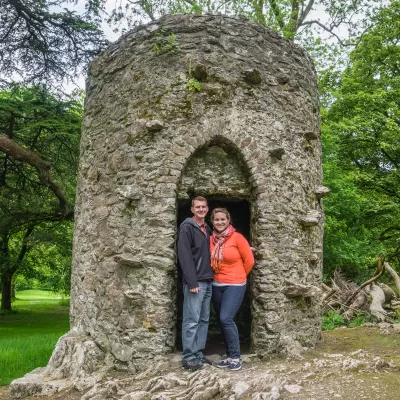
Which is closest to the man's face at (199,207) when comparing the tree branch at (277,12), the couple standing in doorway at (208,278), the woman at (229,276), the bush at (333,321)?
the couple standing in doorway at (208,278)

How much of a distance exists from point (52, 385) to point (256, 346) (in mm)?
2422

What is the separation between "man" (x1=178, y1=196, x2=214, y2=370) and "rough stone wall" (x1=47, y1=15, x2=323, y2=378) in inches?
16.6

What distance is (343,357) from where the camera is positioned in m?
5.32

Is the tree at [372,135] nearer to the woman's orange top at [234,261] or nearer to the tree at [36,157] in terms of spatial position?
the tree at [36,157]

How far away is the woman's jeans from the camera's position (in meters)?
4.87

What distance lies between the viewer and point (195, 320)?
4.89 m

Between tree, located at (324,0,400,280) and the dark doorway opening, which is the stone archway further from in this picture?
tree, located at (324,0,400,280)

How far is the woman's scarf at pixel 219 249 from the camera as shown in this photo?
4.93 m

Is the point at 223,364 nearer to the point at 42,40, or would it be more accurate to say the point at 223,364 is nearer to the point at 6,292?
the point at 42,40

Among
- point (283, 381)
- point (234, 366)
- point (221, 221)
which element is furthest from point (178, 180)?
point (283, 381)

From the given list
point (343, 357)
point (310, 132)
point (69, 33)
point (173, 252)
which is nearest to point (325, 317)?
point (343, 357)

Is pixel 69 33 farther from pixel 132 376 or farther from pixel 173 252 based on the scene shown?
pixel 132 376

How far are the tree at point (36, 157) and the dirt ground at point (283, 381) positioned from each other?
18.9ft

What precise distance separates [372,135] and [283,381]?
42.5 ft
